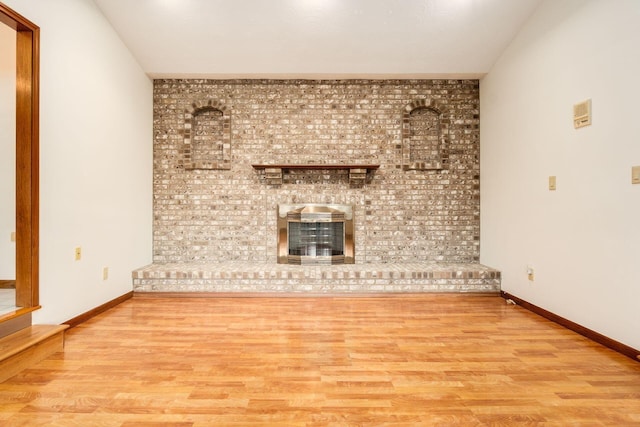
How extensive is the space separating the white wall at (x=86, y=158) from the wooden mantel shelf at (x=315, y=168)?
156 cm

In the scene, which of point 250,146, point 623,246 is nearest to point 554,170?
point 623,246

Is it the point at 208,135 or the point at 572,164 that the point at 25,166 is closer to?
the point at 208,135

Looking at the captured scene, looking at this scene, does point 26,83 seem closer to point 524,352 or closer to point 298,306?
point 298,306

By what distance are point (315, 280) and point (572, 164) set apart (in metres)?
2.76

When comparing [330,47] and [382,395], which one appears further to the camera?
[330,47]

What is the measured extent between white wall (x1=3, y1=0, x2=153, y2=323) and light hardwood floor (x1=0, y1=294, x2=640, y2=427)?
52 cm

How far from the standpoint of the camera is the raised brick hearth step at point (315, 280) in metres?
4.00

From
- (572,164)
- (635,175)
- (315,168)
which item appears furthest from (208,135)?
(635,175)

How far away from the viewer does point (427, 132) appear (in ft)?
15.4

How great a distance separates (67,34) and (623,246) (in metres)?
4.59

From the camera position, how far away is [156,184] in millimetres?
4566

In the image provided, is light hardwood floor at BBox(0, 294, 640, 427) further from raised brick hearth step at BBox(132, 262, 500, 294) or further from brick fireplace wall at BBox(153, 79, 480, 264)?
brick fireplace wall at BBox(153, 79, 480, 264)

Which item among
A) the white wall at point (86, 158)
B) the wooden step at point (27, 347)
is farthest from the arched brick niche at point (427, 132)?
the wooden step at point (27, 347)

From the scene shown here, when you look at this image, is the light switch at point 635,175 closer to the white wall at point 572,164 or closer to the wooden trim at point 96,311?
the white wall at point 572,164
